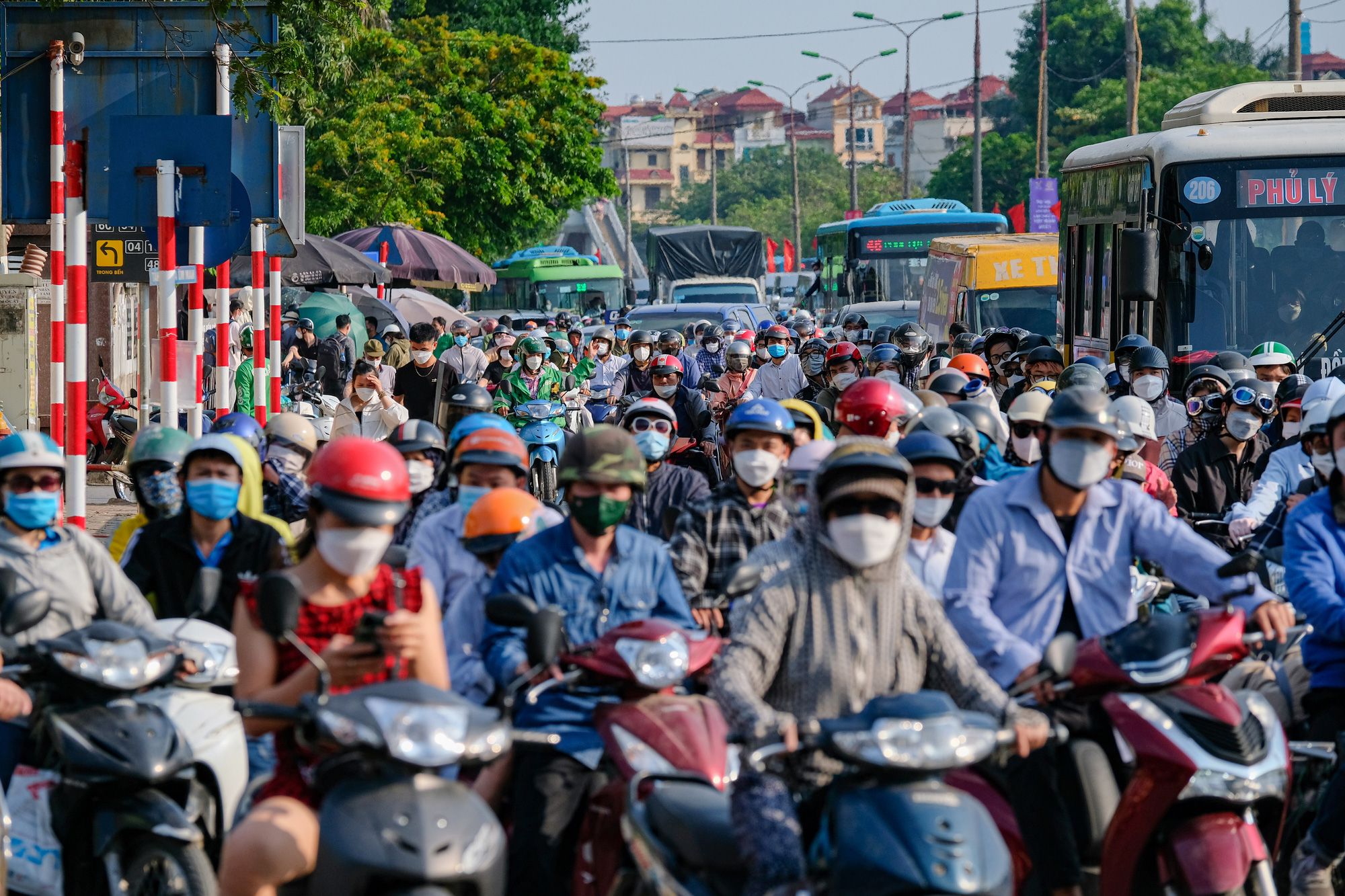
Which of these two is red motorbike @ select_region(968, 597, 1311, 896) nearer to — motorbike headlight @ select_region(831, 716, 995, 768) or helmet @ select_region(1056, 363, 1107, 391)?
motorbike headlight @ select_region(831, 716, 995, 768)

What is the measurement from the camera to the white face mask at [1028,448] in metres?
8.55

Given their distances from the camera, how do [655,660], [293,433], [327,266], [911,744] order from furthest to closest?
[327,266] → [293,433] → [655,660] → [911,744]

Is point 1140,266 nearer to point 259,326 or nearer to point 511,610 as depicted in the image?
point 259,326

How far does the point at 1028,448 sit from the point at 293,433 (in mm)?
3318

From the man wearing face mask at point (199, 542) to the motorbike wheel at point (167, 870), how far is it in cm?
130

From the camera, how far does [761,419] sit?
704 cm

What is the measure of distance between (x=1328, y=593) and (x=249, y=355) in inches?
608

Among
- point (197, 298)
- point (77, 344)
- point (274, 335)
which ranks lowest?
point (77, 344)

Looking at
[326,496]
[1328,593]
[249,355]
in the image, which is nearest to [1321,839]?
[1328,593]

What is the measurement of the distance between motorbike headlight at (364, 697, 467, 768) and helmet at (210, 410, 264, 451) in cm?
481

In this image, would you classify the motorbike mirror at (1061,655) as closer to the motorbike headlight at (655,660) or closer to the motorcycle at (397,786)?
the motorbike headlight at (655,660)

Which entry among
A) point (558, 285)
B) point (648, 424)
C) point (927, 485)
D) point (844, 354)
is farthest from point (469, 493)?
point (558, 285)

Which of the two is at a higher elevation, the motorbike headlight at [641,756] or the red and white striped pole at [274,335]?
the red and white striped pole at [274,335]

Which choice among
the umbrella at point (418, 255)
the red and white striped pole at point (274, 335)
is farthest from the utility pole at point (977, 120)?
the red and white striped pole at point (274, 335)
